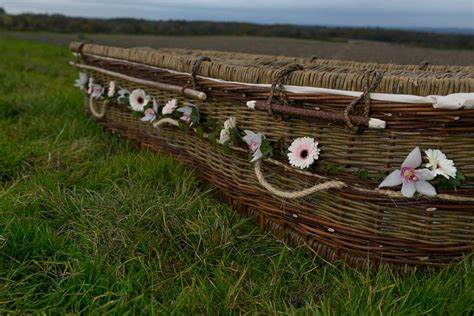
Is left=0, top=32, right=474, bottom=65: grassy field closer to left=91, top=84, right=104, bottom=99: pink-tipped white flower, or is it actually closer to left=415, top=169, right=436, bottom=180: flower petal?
left=91, top=84, right=104, bottom=99: pink-tipped white flower

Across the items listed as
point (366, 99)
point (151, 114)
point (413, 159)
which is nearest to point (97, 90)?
point (151, 114)

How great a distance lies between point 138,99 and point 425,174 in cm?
166

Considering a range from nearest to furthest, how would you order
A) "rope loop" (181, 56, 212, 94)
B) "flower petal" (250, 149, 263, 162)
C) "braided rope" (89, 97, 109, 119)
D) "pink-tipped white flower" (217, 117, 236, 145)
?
"flower petal" (250, 149, 263, 162)
"pink-tipped white flower" (217, 117, 236, 145)
"rope loop" (181, 56, 212, 94)
"braided rope" (89, 97, 109, 119)

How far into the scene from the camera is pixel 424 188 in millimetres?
1511

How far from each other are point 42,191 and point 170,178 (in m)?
0.56

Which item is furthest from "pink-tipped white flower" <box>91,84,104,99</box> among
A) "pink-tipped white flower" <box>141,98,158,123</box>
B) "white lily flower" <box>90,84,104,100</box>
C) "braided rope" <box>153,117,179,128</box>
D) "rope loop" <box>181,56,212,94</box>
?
"rope loop" <box>181,56,212,94</box>

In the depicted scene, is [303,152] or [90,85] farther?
[90,85]

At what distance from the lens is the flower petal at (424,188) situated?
1.51 metres

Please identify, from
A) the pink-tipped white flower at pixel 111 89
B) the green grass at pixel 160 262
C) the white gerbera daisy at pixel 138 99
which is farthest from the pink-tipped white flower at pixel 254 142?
the pink-tipped white flower at pixel 111 89

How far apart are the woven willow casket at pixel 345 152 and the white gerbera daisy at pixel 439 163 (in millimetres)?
13

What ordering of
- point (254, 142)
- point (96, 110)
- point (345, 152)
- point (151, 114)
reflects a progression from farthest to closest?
point (96, 110), point (151, 114), point (254, 142), point (345, 152)

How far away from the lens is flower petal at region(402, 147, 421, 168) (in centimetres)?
149

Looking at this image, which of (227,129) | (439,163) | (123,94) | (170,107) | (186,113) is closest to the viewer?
(439,163)

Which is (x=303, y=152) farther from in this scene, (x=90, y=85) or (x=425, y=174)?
(x=90, y=85)
